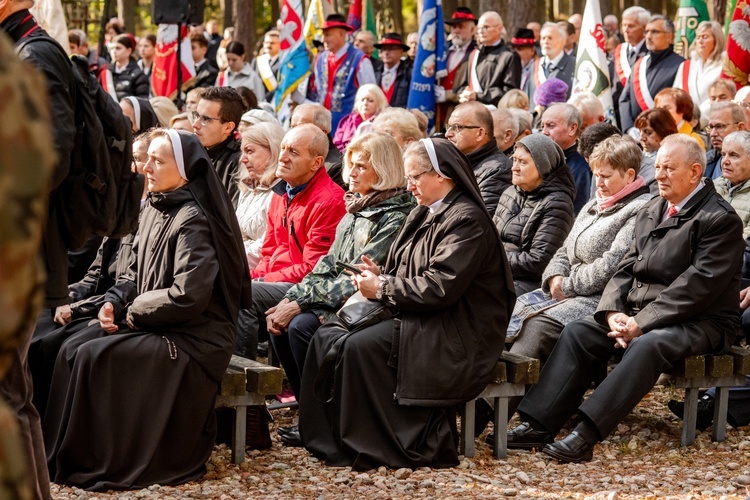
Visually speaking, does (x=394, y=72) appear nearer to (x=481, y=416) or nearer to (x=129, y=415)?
(x=481, y=416)

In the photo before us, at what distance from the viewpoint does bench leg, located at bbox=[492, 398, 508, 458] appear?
19.0ft

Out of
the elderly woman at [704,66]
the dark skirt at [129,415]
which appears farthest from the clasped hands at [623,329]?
the elderly woman at [704,66]

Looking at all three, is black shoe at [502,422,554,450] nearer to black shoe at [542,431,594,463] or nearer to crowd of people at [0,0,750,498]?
Answer: crowd of people at [0,0,750,498]

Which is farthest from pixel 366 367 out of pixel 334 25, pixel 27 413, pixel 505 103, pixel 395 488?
pixel 334 25

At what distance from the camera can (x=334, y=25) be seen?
13.3 meters

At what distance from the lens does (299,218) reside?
22.9 feet

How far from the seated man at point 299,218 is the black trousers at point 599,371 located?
65.5 inches

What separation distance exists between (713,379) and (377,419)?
6.02 ft

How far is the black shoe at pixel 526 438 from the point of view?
19.5 ft

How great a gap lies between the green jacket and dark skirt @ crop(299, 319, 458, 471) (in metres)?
0.70

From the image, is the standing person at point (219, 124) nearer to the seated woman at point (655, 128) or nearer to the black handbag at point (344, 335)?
the black handbag at point (344, 335)

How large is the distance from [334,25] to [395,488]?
8954mm

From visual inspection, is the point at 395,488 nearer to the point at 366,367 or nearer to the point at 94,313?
the point at 366,367

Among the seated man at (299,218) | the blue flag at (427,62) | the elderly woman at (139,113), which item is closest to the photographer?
the seated man at (299,218)
